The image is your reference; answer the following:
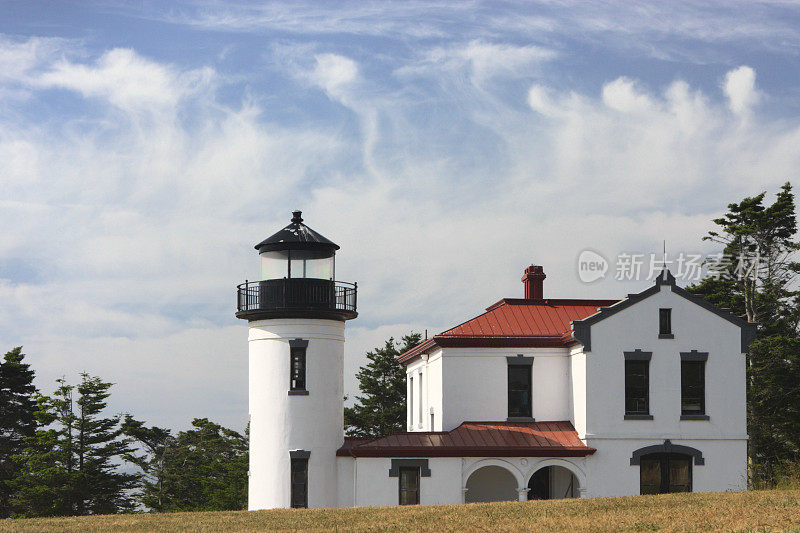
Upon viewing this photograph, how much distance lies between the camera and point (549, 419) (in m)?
30.3

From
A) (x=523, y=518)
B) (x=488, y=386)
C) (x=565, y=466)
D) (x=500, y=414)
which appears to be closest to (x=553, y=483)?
(x=565, y=466)

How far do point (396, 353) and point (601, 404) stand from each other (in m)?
27.2

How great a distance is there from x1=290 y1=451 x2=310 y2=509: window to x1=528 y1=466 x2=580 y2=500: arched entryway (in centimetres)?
681

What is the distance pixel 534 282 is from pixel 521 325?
10.4 ft

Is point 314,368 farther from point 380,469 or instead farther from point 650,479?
point 650,479

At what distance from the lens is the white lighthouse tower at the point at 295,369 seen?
28344mm

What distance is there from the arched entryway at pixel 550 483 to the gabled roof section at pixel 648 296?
401 cm

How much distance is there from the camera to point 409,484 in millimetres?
27938

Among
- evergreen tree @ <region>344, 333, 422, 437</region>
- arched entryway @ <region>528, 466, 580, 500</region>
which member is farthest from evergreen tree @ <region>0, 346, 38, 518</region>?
arched entryway @ <region>528, 466, 580, 500</region>

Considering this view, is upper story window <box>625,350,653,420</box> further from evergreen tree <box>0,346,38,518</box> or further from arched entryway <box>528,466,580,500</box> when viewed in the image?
evergreen tree <box>0,346,38,518</box>

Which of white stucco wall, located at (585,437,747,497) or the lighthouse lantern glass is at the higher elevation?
the lighthouse lantern glass

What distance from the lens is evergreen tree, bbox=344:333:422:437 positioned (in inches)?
2077

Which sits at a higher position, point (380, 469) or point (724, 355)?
point (724, 355)

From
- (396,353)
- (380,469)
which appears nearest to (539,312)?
(380,469)
